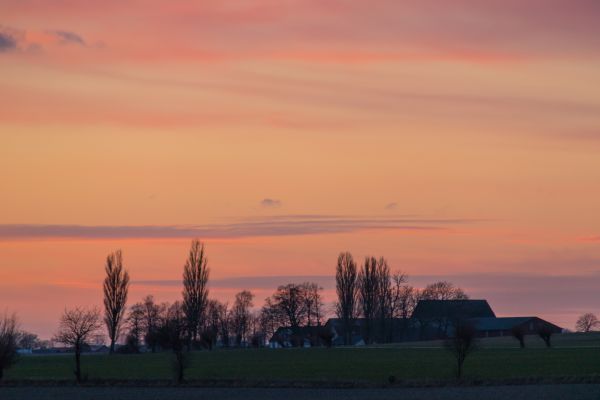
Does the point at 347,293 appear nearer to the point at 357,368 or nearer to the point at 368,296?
the point at 368,296

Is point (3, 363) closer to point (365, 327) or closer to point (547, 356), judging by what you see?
point (547, 356)

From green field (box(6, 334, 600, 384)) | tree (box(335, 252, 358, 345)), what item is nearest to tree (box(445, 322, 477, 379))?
green field (box(6, 334, 600, 384))

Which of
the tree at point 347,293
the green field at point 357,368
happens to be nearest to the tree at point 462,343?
the green field at point 357,368

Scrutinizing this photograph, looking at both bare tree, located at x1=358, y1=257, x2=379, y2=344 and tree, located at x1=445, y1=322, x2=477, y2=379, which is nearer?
tree, located at x1=445, y1=322, x2=477, y2=379

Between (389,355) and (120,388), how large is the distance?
52553 mm

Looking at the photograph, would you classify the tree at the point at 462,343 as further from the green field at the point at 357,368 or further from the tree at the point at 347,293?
the tree at the point at 347,293

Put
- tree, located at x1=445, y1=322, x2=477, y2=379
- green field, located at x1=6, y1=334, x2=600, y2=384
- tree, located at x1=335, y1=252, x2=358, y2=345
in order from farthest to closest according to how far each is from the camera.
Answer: tree, located at x1=335, y1=252, x2=358, y2=345 < green field, located at x1=6, y1=334, x2=600, y2=384 < tree, located at x1=445, y1=322, x2=477, y2=379

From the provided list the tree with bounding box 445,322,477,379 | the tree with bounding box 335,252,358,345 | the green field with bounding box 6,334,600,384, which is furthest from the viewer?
the tree with bounding box 335,252,358,345

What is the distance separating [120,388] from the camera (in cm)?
7450

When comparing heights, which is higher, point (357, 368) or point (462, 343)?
point (462, 343)

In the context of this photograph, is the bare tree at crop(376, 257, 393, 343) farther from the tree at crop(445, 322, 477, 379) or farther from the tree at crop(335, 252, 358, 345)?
the tree at crop(445, 322, 477, 379)

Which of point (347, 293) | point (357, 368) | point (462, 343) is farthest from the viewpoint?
point (347, 293)

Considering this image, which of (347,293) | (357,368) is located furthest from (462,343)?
(347,293)

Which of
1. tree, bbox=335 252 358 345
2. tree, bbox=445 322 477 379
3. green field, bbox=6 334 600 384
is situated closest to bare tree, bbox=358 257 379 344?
tree, bbox=335 252 358 345
